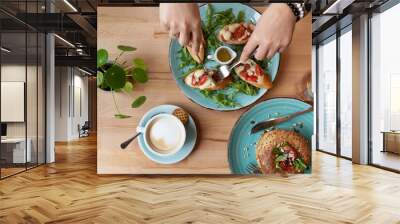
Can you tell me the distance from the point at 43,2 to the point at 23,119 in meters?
1.99

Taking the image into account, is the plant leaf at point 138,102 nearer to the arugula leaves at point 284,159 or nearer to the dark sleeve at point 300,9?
the arugula leaves at point 284,159

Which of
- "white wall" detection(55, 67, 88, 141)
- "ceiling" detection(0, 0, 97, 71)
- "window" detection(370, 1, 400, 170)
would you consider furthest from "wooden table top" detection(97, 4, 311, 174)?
"white wall" detection(55, 67, 88, 141)

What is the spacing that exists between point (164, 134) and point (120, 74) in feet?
2.94

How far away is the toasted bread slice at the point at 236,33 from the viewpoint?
4492mm

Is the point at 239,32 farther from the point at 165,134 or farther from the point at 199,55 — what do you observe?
the point at 165,134

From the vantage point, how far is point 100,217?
325 cm

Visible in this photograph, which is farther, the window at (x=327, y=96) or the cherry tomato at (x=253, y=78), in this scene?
the window at (x=327, y=96)

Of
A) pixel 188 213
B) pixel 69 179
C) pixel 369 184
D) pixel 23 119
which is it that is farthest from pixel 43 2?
pixel 369 184

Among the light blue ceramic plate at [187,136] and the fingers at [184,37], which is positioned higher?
the fingers at [184,37]

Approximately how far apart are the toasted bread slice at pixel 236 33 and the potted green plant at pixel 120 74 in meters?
1.03

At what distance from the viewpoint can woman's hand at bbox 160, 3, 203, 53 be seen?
4.50 m

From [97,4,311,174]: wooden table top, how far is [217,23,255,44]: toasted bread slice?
622 mm

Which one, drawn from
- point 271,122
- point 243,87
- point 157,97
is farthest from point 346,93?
point 157,97

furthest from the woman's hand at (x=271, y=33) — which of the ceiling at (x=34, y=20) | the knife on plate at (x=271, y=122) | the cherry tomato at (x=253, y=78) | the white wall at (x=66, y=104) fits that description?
the white wall at (x=66, y=104)
